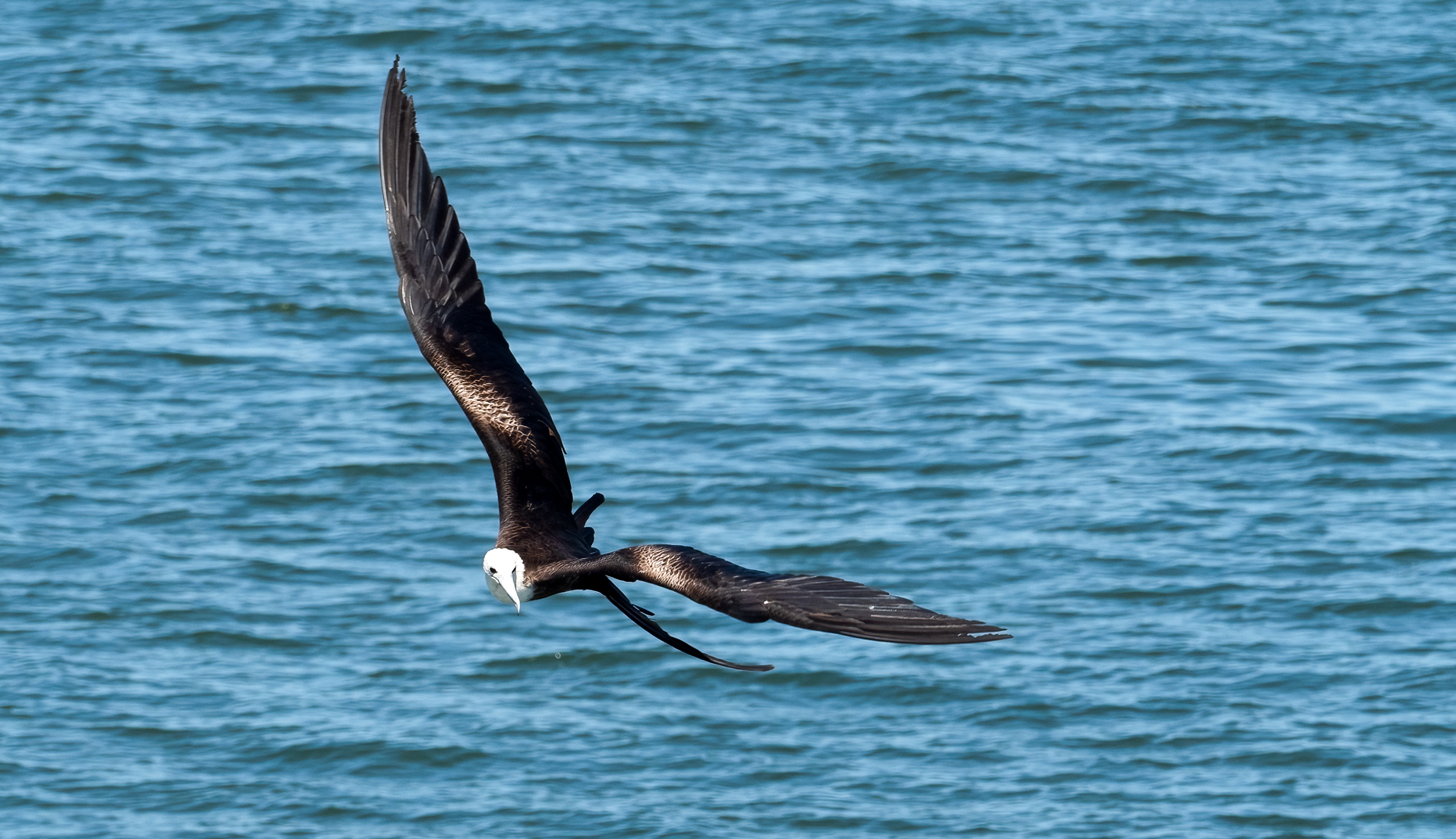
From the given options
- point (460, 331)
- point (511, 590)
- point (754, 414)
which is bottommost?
point (754, 414)

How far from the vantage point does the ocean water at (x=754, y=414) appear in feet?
63.8

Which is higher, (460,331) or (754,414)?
(460,331)

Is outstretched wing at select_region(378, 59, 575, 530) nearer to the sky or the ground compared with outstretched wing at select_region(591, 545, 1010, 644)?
nearer to the sky

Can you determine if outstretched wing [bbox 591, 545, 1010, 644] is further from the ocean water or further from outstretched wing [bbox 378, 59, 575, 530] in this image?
the ocean water

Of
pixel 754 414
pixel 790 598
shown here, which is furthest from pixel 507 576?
pixel 754 414

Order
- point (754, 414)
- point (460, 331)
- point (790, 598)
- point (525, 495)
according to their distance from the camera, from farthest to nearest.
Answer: point (754, 414), point (460, 331), point (525, 495), point (790, 598)

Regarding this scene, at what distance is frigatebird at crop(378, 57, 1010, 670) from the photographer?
717 cm

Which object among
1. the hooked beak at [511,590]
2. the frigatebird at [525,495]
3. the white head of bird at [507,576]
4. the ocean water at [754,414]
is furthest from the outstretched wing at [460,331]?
the ocean water at [754,414]

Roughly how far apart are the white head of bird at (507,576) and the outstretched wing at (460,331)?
2.75ft

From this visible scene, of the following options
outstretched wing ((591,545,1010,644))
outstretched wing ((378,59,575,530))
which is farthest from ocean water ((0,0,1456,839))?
outstretched wing ((591,545,1010,644))

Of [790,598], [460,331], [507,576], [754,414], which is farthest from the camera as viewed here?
[754,414]

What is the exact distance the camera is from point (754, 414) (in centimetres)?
2378

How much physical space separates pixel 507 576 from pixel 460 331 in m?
2.04

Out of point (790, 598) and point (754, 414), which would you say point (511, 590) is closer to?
point (790, 598)
